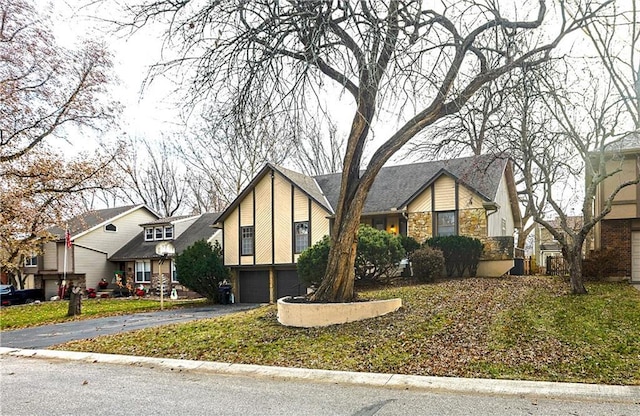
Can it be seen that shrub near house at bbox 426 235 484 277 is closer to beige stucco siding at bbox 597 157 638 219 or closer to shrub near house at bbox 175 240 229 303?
beige stucco siding at bbox 597 157 638 219

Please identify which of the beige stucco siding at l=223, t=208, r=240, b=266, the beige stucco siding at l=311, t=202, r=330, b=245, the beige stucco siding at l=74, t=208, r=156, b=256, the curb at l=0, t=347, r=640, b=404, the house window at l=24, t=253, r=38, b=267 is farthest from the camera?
the house window at l=24, t=253, r=38, b=267

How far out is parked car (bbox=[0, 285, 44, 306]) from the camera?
90.9 ft

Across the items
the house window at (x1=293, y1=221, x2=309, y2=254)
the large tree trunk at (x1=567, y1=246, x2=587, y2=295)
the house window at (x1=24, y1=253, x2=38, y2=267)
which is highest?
the house window at (x1=293, y1=221, x2=309, y2=254)

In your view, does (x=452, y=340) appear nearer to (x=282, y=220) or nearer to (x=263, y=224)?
(x=282, y=220)

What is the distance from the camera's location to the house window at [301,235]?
22.6 m

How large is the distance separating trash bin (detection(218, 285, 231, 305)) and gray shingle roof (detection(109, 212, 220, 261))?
5483 mm

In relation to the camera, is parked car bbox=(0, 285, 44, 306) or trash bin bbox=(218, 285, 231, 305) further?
parked car bbox=(0, 285, 44, 306)

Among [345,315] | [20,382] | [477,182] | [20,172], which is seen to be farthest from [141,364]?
[477,182]

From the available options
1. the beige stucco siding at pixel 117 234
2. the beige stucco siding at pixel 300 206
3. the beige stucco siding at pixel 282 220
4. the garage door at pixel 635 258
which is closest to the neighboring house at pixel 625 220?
the garage door at pixel 635 258

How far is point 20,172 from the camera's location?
1838 centimetres

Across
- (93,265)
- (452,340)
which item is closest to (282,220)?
(93,265)

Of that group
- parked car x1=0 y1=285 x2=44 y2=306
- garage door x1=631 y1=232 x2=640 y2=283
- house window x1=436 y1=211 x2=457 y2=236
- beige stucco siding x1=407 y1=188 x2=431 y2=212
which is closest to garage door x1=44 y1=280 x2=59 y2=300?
parked car x1=0 y1=285 x2=44 y2=306

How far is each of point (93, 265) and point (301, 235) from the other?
15923 mm

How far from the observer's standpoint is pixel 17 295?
94.6 feet
